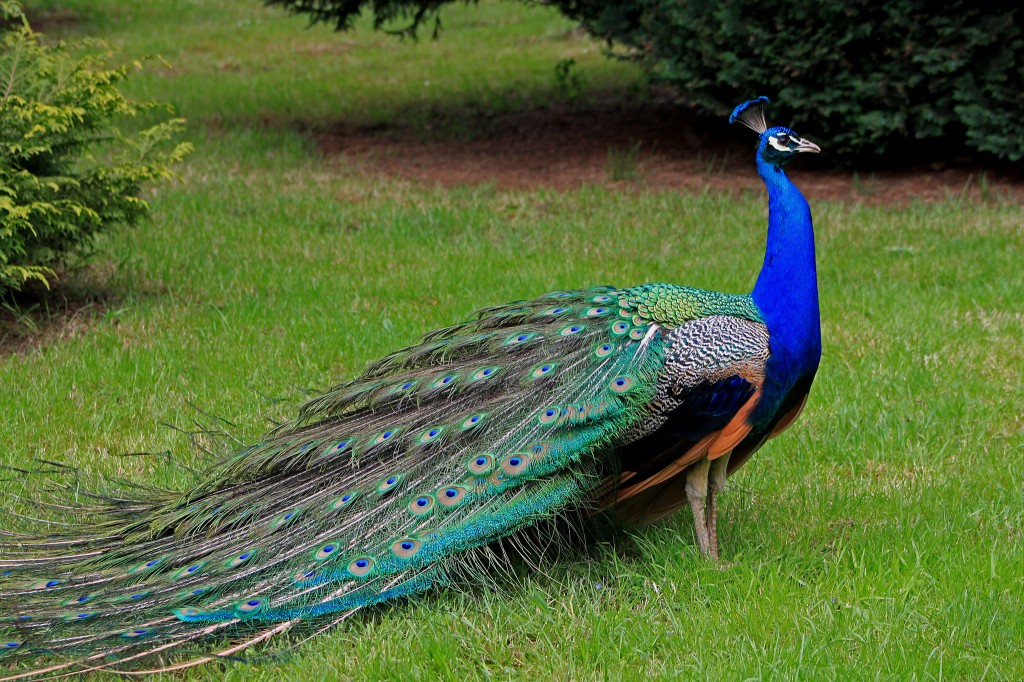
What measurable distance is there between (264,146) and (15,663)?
826cm

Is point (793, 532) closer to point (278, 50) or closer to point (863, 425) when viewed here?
point (863, 425)

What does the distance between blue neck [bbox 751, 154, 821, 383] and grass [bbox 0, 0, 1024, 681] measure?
737mm

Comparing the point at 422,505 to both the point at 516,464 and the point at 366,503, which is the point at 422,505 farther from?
the point at 516,464

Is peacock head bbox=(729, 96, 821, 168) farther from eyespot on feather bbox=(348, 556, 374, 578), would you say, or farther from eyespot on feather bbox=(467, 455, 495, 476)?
eyespot on feather bbox=(348, 556, 374, 578)

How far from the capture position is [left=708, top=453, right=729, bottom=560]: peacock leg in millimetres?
3888

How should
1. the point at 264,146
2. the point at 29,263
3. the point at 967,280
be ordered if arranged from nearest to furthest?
the point at 29,263
the point at 967,280
the point at 264,146

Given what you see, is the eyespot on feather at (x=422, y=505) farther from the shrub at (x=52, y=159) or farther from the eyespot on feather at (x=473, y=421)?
the shrub at (x=52, y=159)

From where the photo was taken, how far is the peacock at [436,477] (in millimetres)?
3375

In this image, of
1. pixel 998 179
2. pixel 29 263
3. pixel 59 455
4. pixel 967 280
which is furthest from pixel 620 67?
pixel 59 455

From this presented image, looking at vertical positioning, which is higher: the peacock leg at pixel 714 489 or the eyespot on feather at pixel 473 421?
the eyespot on feather at pixel 473 421

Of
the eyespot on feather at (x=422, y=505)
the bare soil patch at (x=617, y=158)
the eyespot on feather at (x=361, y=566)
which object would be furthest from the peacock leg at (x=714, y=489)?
the bare soil patch at (x=617, y=158)

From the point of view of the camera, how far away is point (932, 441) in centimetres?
499

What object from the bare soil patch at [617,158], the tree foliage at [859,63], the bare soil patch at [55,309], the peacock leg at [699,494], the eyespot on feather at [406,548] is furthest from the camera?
the bare soil patch at [617,158]

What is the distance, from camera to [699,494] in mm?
3854
